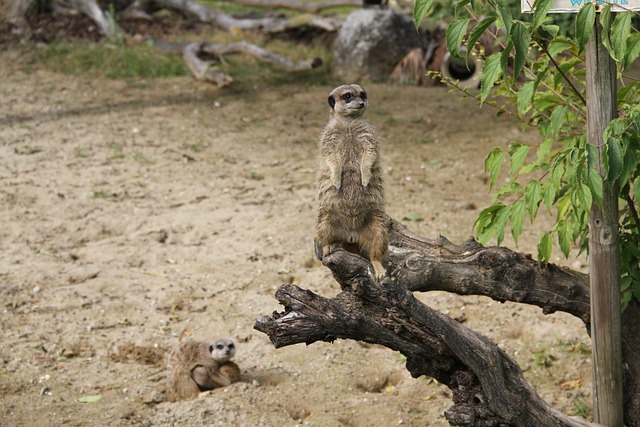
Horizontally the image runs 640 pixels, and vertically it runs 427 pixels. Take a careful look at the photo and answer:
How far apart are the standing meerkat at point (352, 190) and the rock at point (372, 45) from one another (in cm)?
665

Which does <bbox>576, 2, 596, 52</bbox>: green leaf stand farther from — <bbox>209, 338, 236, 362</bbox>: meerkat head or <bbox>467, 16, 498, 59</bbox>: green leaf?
<bbox>209, 338, 236, 362</bbox>: meerkat head

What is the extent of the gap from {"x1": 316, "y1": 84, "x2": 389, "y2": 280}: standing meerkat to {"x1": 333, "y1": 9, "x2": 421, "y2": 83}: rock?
6647mm

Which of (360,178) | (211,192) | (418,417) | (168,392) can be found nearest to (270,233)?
(211,192)

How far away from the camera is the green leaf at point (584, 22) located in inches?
101

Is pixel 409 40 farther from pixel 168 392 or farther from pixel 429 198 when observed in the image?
pixel 168 392

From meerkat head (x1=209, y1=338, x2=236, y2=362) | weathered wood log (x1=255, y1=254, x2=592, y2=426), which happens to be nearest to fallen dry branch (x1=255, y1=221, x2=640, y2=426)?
weathered wood log (x1=255, y1=254, x2=592, y2=426)

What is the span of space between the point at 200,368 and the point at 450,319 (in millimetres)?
1739

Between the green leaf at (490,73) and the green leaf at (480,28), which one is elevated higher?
the green leaf at (480,28)

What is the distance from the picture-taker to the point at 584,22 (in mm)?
2566

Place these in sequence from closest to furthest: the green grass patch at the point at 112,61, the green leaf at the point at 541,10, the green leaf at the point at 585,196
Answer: the green leaf at the point at 541,10 < the green leaf at the point at 585,196 < the green grass patch at the point at 112,61

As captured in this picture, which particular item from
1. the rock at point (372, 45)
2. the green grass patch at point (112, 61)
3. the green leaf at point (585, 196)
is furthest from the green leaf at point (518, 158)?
the green grass patch at point (112, 61)

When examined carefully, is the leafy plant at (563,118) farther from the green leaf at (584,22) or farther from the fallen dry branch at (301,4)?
the fallen dry branch at (301,4)

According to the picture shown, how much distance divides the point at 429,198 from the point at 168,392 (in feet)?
9.13

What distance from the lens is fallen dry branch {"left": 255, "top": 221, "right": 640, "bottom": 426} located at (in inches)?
116
